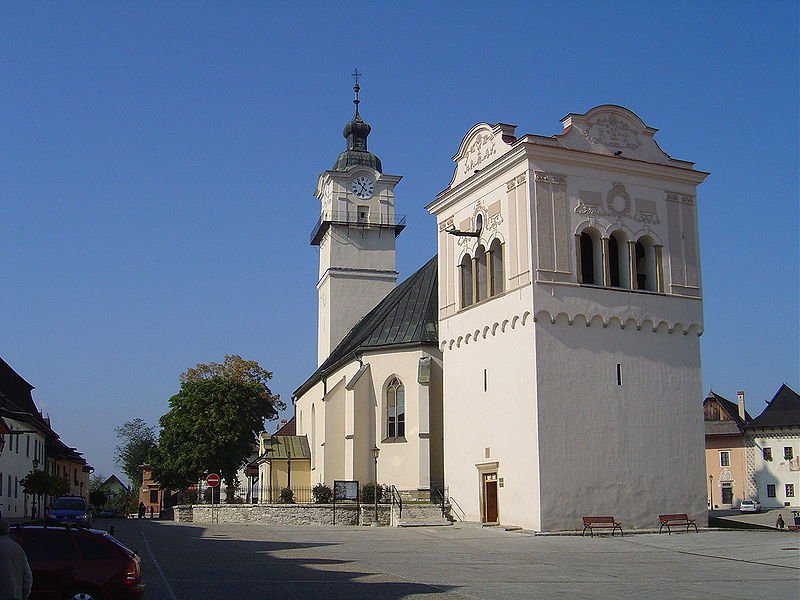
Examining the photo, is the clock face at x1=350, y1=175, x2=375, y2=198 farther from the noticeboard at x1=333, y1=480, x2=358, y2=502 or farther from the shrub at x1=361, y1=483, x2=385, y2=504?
the noticeboard at x1=333, y1=480, x2=358, y2=502

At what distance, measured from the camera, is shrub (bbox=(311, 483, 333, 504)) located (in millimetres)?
41684

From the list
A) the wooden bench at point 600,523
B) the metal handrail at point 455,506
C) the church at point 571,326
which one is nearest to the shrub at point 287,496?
the church at point 571,326

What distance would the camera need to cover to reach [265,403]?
58.2 m

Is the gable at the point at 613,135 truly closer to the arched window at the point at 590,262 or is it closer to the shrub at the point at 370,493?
the arched window at the point at 590,262

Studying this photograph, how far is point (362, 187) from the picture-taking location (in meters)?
61.1

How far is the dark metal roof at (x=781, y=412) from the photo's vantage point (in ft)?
221

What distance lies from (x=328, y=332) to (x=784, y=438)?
34495mm

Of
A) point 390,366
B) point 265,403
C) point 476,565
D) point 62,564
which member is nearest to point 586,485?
point 476,565

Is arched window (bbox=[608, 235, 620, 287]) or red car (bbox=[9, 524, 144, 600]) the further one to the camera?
arched window (bbox=[608, 235, 620, 287])

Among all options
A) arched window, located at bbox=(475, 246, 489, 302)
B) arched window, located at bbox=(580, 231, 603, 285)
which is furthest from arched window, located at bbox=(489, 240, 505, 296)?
arched window, located at bbox=(580, 231, 603, 285)

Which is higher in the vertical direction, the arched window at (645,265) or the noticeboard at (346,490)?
the arched window at (645,265)

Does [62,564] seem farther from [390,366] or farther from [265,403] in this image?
[265,403]

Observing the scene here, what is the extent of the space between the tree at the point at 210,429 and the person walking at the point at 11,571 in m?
46.0

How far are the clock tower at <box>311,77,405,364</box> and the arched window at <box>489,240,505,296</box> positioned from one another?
24884mm
